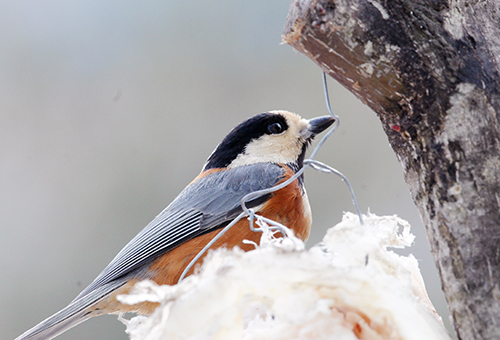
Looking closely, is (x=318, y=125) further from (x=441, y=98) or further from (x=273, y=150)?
(x=441, y=98)

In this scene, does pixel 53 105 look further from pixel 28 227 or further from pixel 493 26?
pixel 493 26

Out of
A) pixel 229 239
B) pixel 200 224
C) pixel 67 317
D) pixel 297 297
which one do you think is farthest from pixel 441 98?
pixel 67 317

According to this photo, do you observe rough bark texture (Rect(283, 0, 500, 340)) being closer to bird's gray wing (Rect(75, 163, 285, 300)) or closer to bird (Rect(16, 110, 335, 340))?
bird (Rect(16, 110, 335, 340))

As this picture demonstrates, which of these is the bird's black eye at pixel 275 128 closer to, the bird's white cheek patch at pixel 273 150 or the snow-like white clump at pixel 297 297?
the bird's white cheek patch at pixel 273 150

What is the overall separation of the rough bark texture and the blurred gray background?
2333 mm

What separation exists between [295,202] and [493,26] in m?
1.05

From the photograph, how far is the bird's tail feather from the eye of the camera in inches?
66.4

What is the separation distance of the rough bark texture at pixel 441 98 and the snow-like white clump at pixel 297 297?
110 mm

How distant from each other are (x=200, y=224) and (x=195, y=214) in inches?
2.3

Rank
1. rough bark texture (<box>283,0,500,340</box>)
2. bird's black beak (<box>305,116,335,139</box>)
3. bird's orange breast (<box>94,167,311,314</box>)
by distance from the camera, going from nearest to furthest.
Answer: rough bark texture (<box>283,0,500,340</box>)
bird's orange breast (<box>94,167,311,314</box>)
bird's black beak (<box>305,116,335,139</box>)

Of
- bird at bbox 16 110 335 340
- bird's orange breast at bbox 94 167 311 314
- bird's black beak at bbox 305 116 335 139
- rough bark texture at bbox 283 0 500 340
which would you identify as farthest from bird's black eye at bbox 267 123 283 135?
rough bark texture at bbox 283 0 500 340

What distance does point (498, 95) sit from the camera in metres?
0.82

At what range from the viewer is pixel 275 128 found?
2111 millimetres

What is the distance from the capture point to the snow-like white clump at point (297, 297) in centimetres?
66
